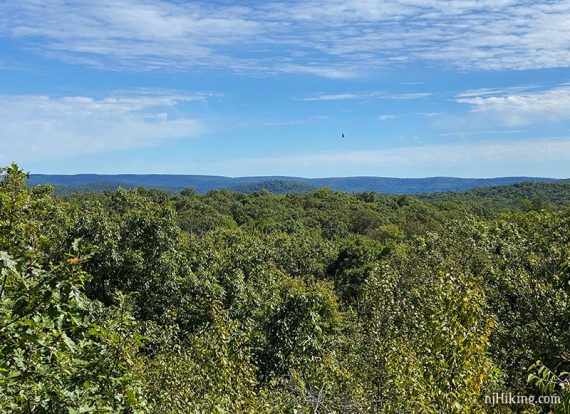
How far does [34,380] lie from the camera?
5.58 metres

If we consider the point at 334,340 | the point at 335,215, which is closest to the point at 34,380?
the point at 334,340

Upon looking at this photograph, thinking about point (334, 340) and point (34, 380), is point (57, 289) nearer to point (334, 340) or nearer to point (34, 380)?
point (34, 380)

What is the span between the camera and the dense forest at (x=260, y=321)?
5.54 m

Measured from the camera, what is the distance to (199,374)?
13.9 m

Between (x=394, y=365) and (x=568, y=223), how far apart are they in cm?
2918

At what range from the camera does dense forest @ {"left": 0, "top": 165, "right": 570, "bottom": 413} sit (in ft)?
18.2

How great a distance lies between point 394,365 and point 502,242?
967 inches

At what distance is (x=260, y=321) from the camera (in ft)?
81.2

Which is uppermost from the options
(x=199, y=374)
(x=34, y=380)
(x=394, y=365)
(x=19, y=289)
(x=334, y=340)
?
(x=19, y=289)

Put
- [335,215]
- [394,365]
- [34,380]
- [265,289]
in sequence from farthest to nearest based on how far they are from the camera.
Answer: [335,215], [265,289], [394,365], [34,380]

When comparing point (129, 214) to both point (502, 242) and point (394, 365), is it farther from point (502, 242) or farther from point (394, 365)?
point (502, 242)

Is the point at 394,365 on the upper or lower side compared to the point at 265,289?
upper

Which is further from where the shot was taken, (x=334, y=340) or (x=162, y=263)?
(x=162, y=263)

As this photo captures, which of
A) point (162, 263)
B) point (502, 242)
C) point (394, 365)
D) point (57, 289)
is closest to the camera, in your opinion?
point (57, 289)
